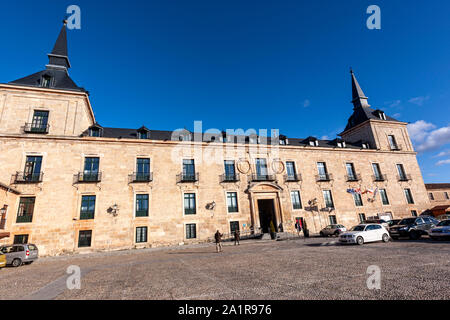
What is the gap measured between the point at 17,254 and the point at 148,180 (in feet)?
34.4

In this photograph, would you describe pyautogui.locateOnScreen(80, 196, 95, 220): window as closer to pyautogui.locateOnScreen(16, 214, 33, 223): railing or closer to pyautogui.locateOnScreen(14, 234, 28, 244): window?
pyautogui.locateOnScreen(16, 214, 33, 223): railing

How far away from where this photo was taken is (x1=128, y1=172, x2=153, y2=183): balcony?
2134 centimetres

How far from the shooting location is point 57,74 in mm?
24281

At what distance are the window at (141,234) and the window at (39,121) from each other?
43.1ft

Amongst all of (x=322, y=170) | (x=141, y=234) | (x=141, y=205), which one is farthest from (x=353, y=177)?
(x=141, y=234)

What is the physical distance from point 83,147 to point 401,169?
4304cm

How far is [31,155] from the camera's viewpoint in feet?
63.7

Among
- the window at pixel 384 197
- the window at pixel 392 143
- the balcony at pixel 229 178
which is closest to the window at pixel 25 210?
the balcony at pixel 229 178

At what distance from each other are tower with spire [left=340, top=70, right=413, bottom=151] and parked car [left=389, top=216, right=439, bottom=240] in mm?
18315

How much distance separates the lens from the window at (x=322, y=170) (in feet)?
92.6

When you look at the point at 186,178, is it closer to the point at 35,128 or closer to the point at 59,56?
the point at 35,128

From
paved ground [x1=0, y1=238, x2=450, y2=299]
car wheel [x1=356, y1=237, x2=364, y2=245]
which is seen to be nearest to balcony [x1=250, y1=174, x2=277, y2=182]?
car wheel [x1=356, y1=237, x2=364, y2=245]

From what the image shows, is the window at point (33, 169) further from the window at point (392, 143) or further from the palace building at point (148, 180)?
the window at point (392, 143)
